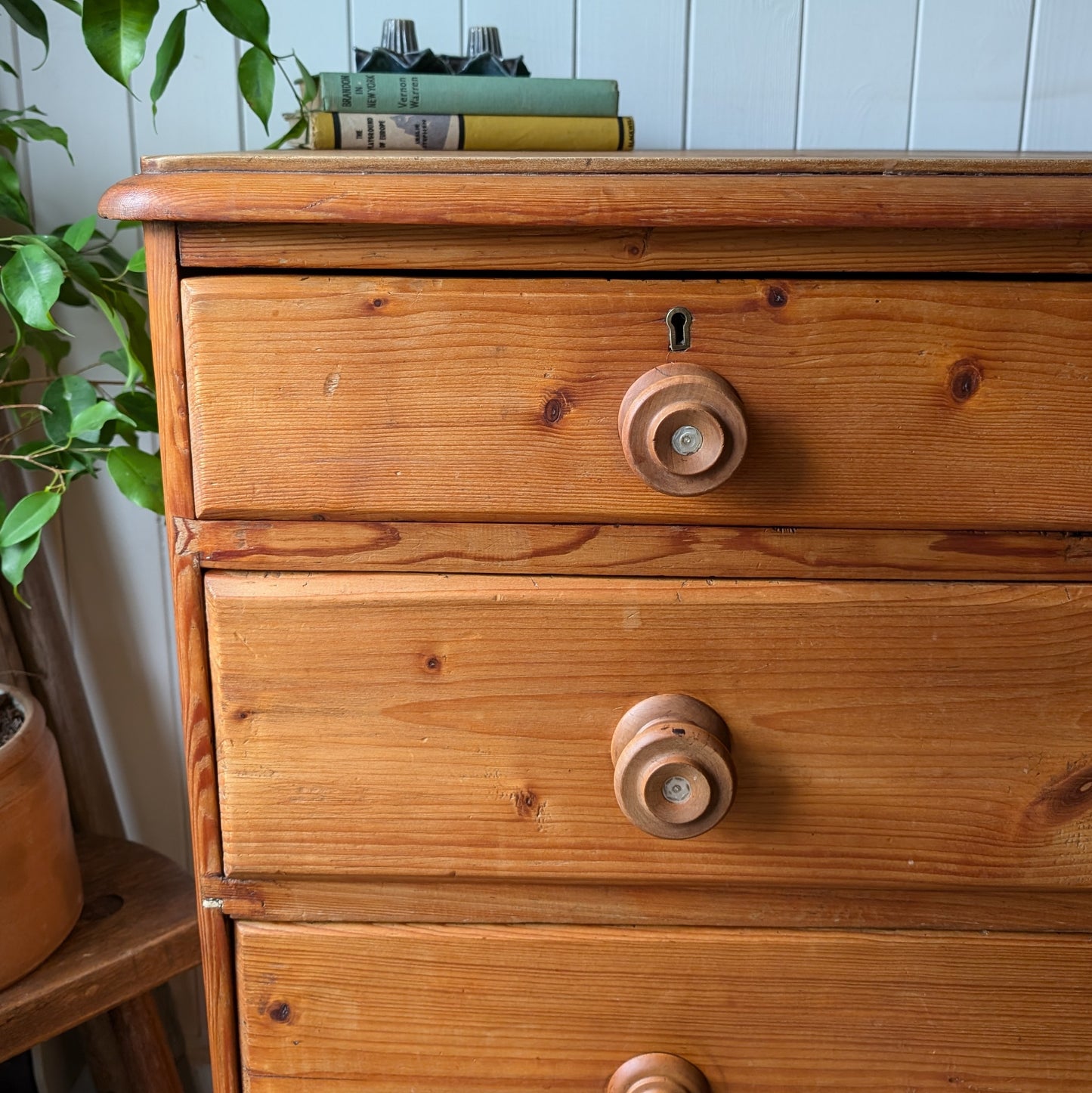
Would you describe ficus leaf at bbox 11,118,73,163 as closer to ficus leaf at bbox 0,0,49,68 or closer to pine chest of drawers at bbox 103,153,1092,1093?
ficus leaf at bbox 0,0,49,68

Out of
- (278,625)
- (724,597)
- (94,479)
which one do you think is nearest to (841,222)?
(724,597)

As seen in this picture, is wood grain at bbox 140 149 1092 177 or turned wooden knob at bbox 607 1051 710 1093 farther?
turned wooden knob at bbox 607 1051 710 1093

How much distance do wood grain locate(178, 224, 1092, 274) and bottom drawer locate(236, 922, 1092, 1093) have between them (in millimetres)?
399

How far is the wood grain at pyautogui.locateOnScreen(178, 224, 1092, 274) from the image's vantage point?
0.52 metres

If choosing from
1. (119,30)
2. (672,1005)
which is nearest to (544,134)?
(119,30)

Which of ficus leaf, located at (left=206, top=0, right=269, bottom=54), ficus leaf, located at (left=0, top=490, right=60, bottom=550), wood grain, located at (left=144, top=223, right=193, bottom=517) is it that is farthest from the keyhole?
ficus leaf, located at (left=0, top=490, right=60, bottom=550)

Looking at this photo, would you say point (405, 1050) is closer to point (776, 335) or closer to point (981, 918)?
point (981, 918)

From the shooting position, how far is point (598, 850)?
59 centimetres

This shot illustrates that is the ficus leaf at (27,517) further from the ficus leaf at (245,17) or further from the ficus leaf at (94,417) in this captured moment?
the ficus leaf at (245,17)

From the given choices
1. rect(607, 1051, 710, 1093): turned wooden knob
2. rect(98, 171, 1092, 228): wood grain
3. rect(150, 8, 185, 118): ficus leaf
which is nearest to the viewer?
rect(98, 171, 1092, 228): wood grain

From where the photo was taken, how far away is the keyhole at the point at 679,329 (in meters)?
0.52

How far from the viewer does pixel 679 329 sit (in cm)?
52

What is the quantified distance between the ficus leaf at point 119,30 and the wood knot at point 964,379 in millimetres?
534

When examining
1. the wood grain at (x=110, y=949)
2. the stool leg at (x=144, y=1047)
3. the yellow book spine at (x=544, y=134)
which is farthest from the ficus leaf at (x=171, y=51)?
the stool leg at (x=144, y=1047)
